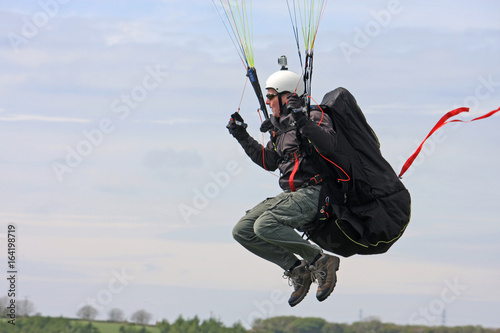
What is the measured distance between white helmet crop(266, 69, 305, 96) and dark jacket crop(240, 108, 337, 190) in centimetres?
23

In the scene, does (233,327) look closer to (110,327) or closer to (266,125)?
(110,327)

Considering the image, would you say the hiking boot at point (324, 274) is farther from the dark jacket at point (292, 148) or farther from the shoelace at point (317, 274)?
the dark jacket at point (292, 148)

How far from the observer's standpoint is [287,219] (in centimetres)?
765

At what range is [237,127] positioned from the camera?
820 centimetres

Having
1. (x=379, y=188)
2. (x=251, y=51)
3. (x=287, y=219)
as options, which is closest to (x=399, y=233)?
(x=379, y=188)

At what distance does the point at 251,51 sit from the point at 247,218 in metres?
1.53

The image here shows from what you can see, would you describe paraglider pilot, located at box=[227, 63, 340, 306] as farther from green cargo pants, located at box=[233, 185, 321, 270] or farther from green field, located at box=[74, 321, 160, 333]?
green field, located at box=[74, 321, 160, 333]

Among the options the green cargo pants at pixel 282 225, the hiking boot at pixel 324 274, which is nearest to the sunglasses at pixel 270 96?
the green cargo pants at pixel 282 225

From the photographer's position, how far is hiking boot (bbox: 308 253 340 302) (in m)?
7.86

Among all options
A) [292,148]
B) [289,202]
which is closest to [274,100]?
[292,148]

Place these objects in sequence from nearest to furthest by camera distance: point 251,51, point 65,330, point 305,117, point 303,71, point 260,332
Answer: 1. point 305,117
2. point 303,71
3. point 251,51
4. point 65,330
5. point 260,332

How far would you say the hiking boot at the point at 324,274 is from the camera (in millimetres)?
7855

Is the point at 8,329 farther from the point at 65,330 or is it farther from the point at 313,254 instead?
the point at 313,254

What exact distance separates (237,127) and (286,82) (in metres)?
0.68
